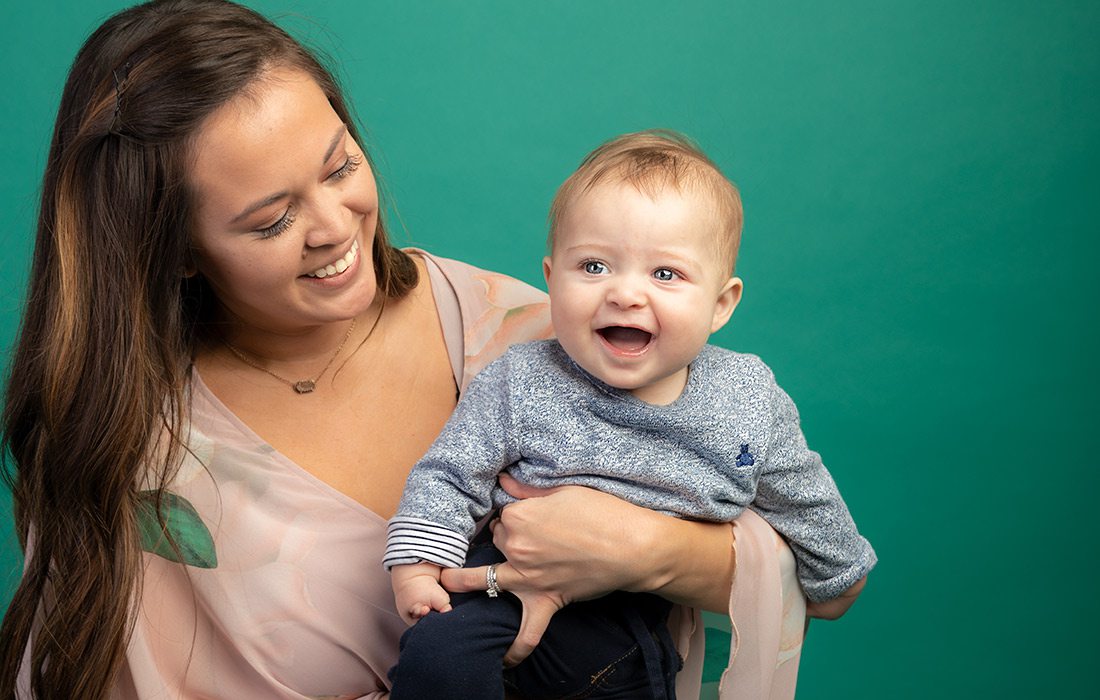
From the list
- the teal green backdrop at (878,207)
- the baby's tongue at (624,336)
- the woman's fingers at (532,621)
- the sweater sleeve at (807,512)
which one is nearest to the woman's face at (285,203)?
the baby's tongue at (624,336)

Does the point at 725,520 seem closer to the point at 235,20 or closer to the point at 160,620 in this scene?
the point at 160,620

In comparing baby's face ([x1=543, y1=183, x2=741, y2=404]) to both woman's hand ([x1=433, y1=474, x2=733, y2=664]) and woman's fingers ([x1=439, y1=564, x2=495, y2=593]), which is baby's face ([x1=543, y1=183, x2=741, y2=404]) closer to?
woman's hand ([x1=433, y1=474, x2=733, y2=664])

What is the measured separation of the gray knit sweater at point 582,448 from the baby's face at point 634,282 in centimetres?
6

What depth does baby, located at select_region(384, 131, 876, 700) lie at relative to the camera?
65.4 inches

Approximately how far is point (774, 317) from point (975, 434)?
1.99 feet

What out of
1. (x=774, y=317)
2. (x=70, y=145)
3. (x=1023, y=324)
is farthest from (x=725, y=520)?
(x=1023, y=324)

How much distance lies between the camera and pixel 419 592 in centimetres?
166

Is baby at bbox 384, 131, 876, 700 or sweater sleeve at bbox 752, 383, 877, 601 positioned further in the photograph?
sweater sleeve at bbox 752, 383, 877, 601

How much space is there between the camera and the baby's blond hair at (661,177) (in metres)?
1.68

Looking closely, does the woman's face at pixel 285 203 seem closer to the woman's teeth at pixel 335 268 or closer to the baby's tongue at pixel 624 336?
the woman's teeth at pixel 335 268

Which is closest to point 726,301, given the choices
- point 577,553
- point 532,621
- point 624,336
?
point 624,336

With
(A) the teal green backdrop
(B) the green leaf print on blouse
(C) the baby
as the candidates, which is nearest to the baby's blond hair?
(C) the baby

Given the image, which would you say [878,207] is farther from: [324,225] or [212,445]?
[212,445]

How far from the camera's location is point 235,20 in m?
1.84
